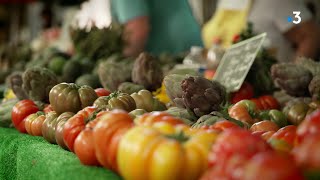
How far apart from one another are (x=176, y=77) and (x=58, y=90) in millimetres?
505

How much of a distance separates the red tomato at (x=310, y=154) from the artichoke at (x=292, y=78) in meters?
1.47

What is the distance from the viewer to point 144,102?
206 centimetres

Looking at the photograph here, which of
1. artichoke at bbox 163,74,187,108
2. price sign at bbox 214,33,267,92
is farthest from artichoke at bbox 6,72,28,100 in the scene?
price sign at bbox 214,33,267,92

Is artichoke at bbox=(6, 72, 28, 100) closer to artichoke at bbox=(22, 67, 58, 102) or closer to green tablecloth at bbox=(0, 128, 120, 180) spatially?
artichoke at bbox=(22, 67, 58, 102)

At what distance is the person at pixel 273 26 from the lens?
454cm

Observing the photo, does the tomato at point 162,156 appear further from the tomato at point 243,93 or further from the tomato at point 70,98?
the tomato at point 243,93

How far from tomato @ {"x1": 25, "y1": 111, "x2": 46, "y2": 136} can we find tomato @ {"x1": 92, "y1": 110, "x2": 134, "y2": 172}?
0.85m

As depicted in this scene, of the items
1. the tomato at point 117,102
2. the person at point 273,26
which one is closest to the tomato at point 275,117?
the tomato at point 117,102

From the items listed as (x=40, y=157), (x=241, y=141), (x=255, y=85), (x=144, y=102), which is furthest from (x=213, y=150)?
(x=255, y=85)

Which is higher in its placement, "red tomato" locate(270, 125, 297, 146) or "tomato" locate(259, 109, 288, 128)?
"red tomato" locate(270, 125, 297, 146)

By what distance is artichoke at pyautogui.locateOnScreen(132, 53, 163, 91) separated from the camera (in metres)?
2.77

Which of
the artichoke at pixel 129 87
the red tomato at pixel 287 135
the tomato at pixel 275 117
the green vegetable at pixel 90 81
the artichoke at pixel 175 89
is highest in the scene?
→ the red tomato at pixel 287 135

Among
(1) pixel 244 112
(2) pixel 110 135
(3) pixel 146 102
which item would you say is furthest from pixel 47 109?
(2) pixel 110 135

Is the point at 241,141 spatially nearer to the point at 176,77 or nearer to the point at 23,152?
the point at 23,152
